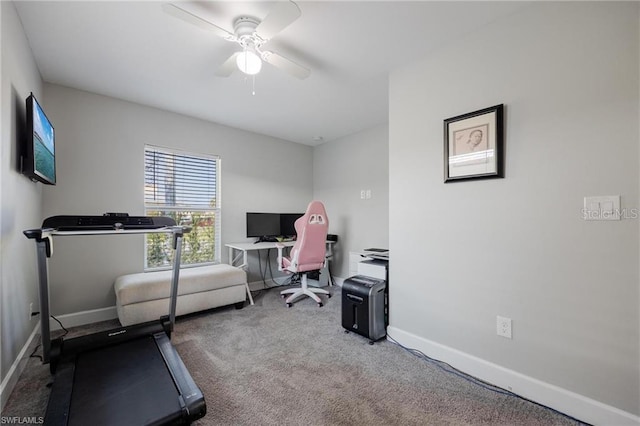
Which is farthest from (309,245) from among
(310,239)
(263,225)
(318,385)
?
(318,385)

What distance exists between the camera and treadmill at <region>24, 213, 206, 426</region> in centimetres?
137

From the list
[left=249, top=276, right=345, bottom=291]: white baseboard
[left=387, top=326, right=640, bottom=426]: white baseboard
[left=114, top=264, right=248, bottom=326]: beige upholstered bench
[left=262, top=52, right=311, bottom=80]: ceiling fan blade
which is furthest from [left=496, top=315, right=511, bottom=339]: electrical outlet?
[left=249, top=276, right=345, bottom=291]: white baseboard

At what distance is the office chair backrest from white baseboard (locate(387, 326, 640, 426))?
1594mm

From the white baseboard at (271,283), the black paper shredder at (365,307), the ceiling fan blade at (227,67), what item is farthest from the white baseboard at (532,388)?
the ceiling fan blade at (227,67)

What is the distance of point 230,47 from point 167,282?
2.31 meters

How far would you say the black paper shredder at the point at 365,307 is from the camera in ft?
7.76

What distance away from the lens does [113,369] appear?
1758 mm

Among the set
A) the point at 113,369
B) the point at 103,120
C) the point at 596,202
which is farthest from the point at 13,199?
the point at 596,202

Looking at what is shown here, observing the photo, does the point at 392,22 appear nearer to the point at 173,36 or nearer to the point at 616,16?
the point at 616,16

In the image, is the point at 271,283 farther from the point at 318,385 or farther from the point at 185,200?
the point at 318,385

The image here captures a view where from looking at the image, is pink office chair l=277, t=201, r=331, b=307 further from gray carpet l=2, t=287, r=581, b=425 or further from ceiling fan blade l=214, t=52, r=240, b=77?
ceiling fan blade l=214, t=52, r=240, b=77

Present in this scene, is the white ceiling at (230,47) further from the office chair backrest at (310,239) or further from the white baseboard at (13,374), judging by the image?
the white baseboard at (13,374)

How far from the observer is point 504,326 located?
5.78 ft

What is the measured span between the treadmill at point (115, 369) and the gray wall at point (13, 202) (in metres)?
0.17
